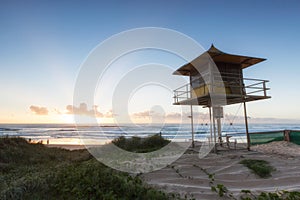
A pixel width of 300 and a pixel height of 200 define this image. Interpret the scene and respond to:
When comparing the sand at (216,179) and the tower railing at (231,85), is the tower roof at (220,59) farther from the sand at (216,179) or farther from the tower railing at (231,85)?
the sand at (216,179)

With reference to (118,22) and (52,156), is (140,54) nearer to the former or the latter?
(118,22)

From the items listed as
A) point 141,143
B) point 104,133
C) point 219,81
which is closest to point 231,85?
point 219,81

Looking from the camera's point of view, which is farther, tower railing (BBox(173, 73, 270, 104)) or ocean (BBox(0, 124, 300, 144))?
ocean (BBox(0, 124, 300, 144))

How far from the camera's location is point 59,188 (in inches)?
194

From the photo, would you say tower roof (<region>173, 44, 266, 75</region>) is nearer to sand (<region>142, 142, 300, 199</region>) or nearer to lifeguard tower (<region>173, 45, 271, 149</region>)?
lifeguard tower (<region>173, 45, 271, 149</region>)

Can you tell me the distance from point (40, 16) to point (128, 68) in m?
5.09

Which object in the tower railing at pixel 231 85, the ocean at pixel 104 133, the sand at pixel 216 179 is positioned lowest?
the ocean at pixel 104 133

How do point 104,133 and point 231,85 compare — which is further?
point 104,133

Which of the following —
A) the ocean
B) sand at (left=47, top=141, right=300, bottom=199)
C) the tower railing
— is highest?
the tower railing

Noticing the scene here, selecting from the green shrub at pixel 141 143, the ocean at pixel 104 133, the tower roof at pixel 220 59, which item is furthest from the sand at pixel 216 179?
the ocean at pixel 104 133

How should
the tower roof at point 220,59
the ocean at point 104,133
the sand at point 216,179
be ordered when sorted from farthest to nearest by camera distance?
the ocean at point 104,133 < the tower roof at point 220,59 < the sand at point 216,179

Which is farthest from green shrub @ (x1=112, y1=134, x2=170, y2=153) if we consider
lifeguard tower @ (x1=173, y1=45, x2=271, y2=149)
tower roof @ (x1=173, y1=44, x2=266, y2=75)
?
tower roof @ (x1=173, y1=44, x2=266, y2=75)

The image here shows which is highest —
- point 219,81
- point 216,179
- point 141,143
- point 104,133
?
point 219,81

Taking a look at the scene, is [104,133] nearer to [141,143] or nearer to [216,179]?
[141,143]
